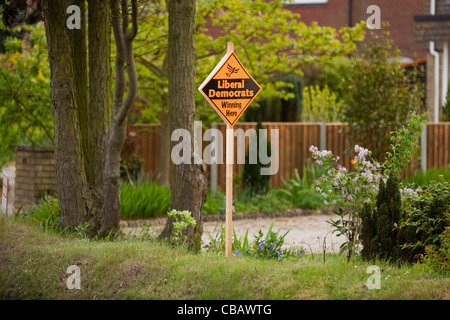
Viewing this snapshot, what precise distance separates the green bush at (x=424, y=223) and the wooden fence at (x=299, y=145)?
8.33 m

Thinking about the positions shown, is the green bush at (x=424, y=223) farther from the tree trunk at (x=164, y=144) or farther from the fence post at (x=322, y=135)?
the fence post at (x=322, y=135)

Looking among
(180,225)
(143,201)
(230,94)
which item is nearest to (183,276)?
(180,225)

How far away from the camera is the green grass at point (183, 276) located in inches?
261

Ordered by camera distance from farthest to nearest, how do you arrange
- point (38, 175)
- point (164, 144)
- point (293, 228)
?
point (164, 144) → point (293, 228) → point (38, 175)

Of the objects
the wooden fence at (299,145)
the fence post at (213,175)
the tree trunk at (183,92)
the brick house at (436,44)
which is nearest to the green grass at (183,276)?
the tree trunk at (183,92)

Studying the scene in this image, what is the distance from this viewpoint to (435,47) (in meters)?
20.5

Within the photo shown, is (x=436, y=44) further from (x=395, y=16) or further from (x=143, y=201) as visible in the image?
(x=143, y=201)

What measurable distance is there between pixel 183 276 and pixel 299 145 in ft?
35.4

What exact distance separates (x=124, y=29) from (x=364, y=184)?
347 centimetres

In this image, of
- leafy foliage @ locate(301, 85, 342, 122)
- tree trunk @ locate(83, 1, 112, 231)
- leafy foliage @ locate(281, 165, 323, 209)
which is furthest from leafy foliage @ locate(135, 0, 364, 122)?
tree trunk @ locate(83, 1, 112, 231)

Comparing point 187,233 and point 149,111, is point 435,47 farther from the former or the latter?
point 187,233

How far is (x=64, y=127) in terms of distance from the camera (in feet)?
31.4

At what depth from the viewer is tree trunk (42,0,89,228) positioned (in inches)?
376
